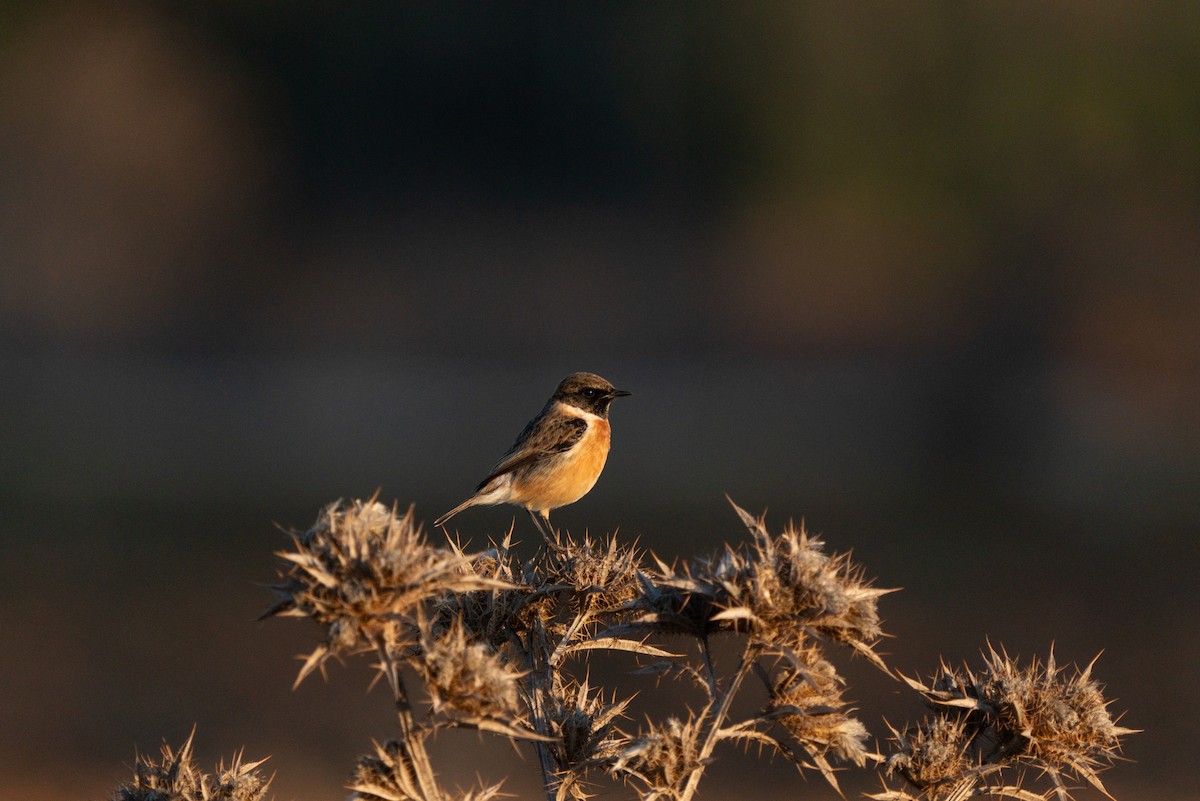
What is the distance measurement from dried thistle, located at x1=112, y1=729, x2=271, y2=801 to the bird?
12.1ft

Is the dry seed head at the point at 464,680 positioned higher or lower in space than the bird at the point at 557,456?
higher

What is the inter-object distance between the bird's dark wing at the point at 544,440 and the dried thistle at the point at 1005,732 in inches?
153

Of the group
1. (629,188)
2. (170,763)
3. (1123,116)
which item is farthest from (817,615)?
(629,188)

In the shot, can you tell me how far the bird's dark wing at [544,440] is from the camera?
6744 mm

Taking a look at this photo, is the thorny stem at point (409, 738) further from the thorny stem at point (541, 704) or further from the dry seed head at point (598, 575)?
the dry seed head at point (598, 575)

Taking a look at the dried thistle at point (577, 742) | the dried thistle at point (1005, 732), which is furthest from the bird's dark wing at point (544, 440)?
the dried thistle at point (1005, 732)

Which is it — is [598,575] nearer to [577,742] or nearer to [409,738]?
[577,742]

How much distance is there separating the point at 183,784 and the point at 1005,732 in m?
1.88

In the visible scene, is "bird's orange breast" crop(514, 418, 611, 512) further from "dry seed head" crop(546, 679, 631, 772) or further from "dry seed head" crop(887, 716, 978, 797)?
"dry seed head" crop(887, 716, 978, 797)

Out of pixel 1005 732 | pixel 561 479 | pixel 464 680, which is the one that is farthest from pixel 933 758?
pixel 561 479

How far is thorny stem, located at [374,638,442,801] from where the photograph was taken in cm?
238

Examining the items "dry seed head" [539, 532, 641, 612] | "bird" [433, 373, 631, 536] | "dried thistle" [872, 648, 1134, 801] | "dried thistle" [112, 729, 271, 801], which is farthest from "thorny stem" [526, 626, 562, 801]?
"bird" [433, 373, 631, 536]

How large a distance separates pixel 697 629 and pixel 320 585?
2.70 ft

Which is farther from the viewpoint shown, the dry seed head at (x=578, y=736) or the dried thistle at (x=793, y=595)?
the dry seed head at (x=578, y=736)
